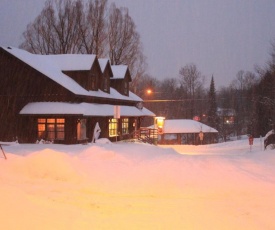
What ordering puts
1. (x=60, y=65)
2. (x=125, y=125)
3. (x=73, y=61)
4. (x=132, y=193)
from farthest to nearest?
(x=125, y=125) → (x=73, y=61) → (x=60, y=65) → (x=132, y=193)

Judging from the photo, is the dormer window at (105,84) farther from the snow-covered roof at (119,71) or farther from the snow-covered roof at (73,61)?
the snow-covered roof at (119,71)

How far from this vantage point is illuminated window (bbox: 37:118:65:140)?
2538 centimetres

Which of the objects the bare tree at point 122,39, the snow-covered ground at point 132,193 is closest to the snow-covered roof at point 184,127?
the bare tree at point 122,39

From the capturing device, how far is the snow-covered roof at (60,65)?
25672 mm

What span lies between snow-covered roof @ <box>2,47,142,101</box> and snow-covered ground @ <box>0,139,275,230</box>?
1150cm

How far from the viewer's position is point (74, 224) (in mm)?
6266

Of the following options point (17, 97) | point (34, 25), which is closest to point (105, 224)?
point (17, 97)

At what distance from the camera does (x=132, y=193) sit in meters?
9.85

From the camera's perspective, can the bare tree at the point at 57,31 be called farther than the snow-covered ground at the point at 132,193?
Yes

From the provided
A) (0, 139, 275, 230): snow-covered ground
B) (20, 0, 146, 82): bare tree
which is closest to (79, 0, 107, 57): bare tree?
(20, 0, 146, 82): bare tree

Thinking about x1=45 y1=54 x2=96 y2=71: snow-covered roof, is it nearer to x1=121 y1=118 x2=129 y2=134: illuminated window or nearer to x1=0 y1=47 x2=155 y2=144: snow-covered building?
x1=0 y1=47 x2=155 y2=144: snow-covered building

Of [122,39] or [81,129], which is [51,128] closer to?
[81,129]

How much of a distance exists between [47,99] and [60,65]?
162 inches

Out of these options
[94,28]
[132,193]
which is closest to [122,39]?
[94,28]
